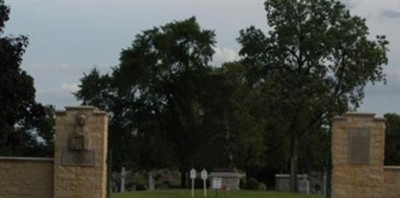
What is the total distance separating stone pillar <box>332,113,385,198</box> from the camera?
18094mm

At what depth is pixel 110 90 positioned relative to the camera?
69375mm

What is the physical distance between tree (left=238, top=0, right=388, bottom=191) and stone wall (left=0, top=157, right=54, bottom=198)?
36120 millimetres

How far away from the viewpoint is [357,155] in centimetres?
1823

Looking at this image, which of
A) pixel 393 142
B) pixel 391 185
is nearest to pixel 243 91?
pixel 393 142

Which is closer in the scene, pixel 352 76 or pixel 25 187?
pixel 25 187

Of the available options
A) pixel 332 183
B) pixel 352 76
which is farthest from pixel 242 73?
pixel 332 183

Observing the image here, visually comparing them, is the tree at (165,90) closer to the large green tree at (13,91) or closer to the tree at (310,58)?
the tree at (310,58)

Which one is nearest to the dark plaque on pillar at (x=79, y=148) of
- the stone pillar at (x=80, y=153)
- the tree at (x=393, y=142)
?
the stone pillar at (x=80, y=153)

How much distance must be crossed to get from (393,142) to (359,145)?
233 ft

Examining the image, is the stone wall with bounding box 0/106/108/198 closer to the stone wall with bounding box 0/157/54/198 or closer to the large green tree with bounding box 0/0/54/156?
the stone wall with bounding box 0/157/54/198

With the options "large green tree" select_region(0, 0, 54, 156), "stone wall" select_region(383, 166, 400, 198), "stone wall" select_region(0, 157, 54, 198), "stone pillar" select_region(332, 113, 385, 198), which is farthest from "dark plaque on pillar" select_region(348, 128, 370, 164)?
"large green tree" select_region(0, 0, 54, 156)

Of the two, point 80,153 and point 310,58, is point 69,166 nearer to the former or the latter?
point 80,153

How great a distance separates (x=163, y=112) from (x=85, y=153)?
4869 cm

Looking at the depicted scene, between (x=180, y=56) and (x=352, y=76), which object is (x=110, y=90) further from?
(x=352, y=76)
